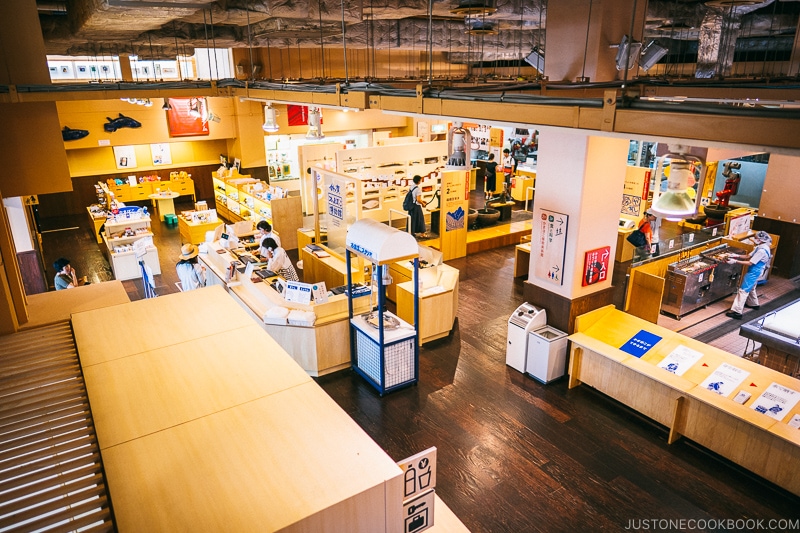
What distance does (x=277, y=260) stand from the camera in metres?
8.59

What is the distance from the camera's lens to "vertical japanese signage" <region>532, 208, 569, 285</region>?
704cm

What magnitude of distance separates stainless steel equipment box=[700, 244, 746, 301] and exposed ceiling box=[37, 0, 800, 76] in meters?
3.88

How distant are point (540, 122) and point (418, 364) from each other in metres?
4.33

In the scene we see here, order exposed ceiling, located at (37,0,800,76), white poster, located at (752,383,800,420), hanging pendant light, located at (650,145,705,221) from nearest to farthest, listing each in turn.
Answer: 1. hanging pendant light, located at (650,145,705,221)
2. white poster, located at (752,383,800,420)
3. exposed ceiling, located at (37,0,800,76)

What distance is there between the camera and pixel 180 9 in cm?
496

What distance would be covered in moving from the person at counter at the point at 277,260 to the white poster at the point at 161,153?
1100 cm

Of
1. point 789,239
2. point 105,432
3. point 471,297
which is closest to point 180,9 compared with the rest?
point 105,432

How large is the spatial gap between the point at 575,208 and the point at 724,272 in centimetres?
530

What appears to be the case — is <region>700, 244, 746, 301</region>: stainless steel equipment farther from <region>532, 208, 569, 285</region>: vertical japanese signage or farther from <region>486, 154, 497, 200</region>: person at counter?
<region>486, 154, 497, 200</region>: person at counter

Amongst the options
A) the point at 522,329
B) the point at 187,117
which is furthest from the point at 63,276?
the point at 187,117

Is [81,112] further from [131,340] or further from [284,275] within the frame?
[131,340]

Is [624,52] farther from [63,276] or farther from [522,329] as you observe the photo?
[63,276]

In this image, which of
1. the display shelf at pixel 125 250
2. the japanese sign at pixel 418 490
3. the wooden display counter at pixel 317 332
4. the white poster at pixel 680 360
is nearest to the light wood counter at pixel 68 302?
the wooden display counter at pixel 317 332

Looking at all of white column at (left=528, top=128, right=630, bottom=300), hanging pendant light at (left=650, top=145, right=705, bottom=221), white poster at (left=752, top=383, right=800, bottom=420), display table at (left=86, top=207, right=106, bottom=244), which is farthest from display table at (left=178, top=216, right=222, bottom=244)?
white poster at (left=752, top=383, right=800, bottom=420)
